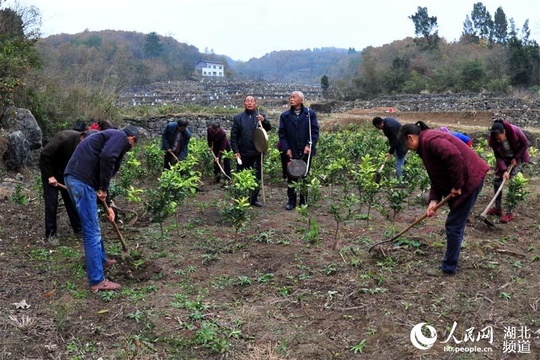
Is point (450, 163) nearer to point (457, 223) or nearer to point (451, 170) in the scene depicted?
point (451, 170)

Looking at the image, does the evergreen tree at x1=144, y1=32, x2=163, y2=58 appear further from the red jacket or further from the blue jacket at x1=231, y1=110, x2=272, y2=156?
the red jacket

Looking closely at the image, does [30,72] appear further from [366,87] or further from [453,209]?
[366,87]

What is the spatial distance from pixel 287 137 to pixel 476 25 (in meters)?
59.6

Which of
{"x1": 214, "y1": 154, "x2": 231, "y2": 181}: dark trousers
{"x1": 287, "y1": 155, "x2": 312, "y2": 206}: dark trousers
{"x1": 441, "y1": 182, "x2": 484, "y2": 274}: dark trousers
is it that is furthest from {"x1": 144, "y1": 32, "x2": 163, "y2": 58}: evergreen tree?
{"x1": 441, "y1": 182, "x2": 484, "y2": 274}: dark trousers

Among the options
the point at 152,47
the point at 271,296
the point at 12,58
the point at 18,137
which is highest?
the point at 152,47

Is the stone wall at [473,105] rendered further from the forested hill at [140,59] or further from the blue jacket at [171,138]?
the blue jacket at [171,138]

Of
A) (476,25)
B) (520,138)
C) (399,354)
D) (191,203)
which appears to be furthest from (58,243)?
(476,25)

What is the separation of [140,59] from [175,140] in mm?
60076

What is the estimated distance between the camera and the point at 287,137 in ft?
24.9

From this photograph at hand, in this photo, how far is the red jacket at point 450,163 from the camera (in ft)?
14.3

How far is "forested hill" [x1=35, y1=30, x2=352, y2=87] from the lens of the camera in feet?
81.8

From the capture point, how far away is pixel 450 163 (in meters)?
4.37

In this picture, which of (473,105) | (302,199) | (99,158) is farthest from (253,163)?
(473,105)

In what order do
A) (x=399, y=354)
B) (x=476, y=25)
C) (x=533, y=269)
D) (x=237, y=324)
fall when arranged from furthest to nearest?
(x=476, y=25) < (x=533, y=269) < (x=237, y=324) < (x=399, y=354)
